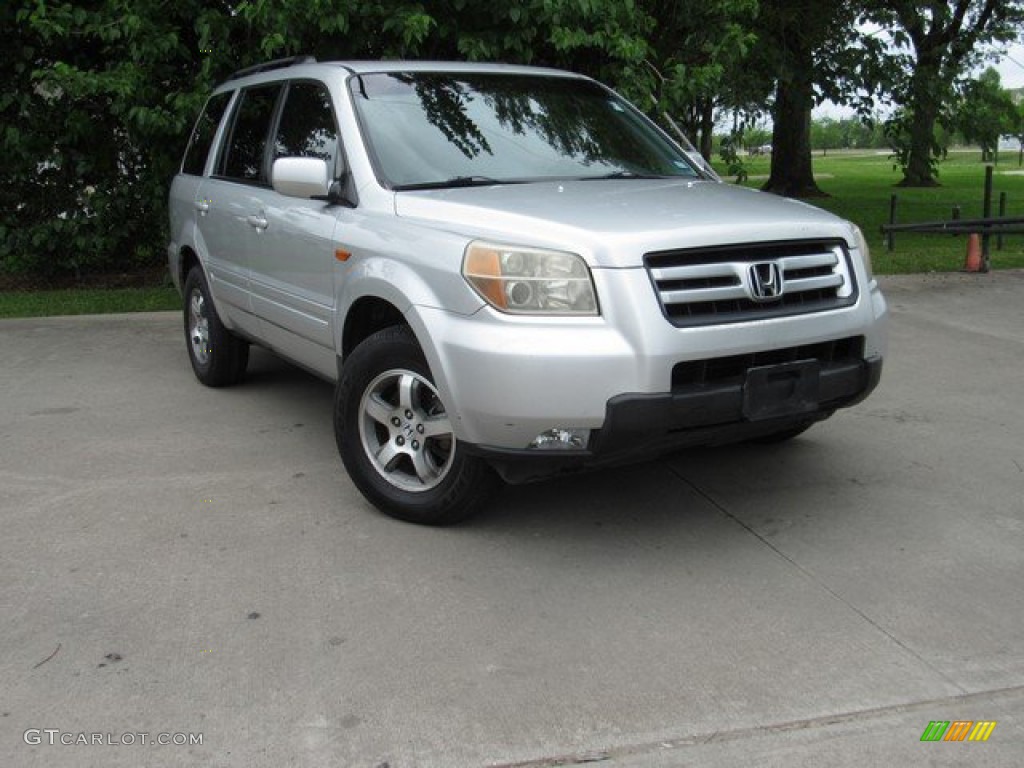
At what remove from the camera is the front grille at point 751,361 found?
13.2 feet

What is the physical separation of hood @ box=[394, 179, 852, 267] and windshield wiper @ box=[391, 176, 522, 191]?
7cm

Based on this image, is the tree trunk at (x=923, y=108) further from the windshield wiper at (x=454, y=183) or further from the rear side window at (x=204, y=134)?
the windshield wiper at (x=454, y=183)

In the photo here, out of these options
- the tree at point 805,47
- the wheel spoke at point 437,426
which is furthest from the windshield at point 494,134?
the tree at point 805,47

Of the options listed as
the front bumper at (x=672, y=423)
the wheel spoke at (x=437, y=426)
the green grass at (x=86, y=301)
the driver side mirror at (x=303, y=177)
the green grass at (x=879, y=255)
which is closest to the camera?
the front bumper at (x=672, y=423)

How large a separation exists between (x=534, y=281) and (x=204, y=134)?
3998 millimetres

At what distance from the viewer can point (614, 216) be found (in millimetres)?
4211

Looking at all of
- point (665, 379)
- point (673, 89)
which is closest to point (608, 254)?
point (665, 379)

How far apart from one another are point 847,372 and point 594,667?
1.71m

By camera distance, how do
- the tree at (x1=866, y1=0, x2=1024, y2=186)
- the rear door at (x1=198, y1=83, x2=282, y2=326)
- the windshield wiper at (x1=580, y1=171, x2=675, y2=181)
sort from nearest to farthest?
the windshield wiper at (x1=580, y1=171, x2=675, y2=181), the rear door at (x1=198, y1=83, x2=282, y2=326), the tree at (x1=866, y1=0, x2=1024, y2=186)

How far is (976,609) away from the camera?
3803mm

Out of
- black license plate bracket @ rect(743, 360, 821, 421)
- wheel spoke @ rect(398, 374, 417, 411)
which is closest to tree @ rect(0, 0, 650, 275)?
wheel spoke @ rect(398, 374, 417, 411)

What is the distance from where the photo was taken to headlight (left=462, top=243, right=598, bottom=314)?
398 cm

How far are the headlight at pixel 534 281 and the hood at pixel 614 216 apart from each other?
2.0 inches
